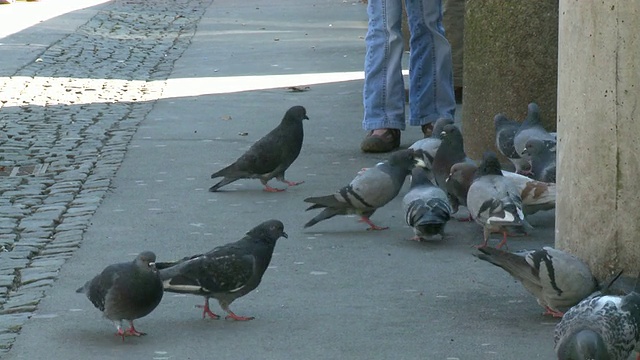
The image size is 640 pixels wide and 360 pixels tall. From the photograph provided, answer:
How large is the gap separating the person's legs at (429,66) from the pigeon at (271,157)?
1.44 metres

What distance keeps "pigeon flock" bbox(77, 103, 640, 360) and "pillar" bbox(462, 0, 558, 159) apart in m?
0.22

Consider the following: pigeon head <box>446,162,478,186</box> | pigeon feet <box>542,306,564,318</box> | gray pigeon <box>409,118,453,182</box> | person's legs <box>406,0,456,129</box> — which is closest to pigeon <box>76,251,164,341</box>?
pigeon feet <box>542,306,564,318</box>

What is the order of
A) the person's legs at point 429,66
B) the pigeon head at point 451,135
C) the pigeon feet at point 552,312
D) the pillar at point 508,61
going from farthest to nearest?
the person's legs at point 429,66 → the pillar at point 508,61 → the pigeon head at point 451,135 → the pigeon feet at point 552,312

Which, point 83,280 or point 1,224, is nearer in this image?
point 83,280

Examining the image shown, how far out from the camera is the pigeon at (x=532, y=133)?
7.51m

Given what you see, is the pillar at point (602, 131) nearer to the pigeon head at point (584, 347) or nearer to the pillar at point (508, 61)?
the pigeon head at point (584, 347)

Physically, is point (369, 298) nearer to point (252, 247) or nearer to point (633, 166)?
point (252, 247)

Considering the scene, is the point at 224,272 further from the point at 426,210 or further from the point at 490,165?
the point at 490,165

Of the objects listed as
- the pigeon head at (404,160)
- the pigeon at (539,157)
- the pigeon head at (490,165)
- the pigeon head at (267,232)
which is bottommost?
the pigeon at (539,157)

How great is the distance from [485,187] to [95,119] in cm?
570

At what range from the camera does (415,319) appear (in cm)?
530

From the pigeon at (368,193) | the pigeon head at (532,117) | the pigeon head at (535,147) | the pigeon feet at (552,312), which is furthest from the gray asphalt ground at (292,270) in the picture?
the pigeon head at (532,117)

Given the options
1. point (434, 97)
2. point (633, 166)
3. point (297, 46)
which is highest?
point (633, 166)

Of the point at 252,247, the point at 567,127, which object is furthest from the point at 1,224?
the point at 567,127
